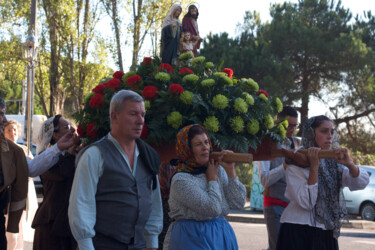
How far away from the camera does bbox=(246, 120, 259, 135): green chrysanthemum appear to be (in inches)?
188

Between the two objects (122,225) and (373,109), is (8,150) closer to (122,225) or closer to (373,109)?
(122,225)

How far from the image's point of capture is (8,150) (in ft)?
15.3

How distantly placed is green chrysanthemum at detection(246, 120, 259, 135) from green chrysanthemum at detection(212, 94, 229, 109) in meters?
0.26

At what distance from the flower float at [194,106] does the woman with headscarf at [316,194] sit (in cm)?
29

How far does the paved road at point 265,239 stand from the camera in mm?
11250

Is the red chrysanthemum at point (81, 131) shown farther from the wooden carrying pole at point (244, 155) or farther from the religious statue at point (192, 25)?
the religious statue at point (192, 25)

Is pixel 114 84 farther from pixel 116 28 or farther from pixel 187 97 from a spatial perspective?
pixel 116 28

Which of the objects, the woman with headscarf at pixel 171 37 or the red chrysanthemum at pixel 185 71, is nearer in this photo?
the red chrysanthemum at pixel 185 71

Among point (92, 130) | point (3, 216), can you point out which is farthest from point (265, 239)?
point (3, 216)

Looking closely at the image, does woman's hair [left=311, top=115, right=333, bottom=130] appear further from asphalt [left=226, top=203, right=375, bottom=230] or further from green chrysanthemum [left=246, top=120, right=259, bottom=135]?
asphalt [left=226, top=203, right=375, bottom=230]

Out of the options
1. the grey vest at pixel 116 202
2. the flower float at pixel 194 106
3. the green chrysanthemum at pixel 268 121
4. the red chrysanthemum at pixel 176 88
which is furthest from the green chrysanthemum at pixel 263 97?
the grey vest at pixel 116 202

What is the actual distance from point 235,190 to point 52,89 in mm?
25113

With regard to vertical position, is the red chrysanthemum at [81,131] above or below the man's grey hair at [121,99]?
below

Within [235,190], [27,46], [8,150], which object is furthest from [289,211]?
[27,46]
